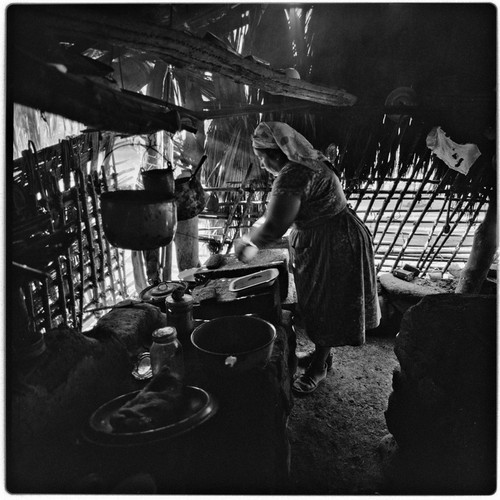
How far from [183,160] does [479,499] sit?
427 centimetres

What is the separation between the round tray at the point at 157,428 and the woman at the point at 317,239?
123 centimetres

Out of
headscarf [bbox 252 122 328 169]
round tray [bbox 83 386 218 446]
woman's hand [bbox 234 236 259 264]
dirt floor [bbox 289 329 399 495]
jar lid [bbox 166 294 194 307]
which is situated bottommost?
dirt floor [bbox 289 329 399 495]

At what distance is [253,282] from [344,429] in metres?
1.38

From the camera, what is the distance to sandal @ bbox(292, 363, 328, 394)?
9.91 feet

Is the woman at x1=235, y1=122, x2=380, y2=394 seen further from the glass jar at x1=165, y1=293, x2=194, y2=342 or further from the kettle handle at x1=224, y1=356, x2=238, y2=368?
the kettle handle at x1=224, y1=356, x2=238, y2=368

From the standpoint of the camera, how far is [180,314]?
2.02 metres

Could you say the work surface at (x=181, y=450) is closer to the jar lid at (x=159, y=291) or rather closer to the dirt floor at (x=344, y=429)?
the dirt floor at (x=344, y=429)

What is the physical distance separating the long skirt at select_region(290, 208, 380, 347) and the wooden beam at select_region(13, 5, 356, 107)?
1.23m

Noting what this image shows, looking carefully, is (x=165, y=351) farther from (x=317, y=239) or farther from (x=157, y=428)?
(x=317, y=239)

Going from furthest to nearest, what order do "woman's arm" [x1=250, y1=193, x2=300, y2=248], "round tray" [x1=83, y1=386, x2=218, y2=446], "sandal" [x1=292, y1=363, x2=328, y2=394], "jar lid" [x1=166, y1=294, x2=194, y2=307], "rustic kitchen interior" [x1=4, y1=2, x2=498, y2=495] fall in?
"sandal" [x1=292, y1=363, x2=328, y2=394] < "woman's arm" [x1=250, y1=193, x2=300, y2=248] < "jar lid" [x1=166, y1=294, x2=194, y2=307] < "rustic kitchen interior" [x1=4, y1=2, x2=498, y2=495] < "round tray" [x1=83, y1=386, x2=218, y2=446]

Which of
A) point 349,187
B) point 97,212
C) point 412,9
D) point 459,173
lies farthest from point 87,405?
point 459,173

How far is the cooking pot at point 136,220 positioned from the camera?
5.32ft

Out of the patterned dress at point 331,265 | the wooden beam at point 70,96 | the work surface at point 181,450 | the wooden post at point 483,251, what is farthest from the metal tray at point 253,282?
the wooden post at point 483,251

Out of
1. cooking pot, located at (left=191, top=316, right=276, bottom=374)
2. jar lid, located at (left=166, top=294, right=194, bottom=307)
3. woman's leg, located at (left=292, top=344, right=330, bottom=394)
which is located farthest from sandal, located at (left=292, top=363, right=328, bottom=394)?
jar lid, located at (left=166, top=294, right=194, bottom=307)
